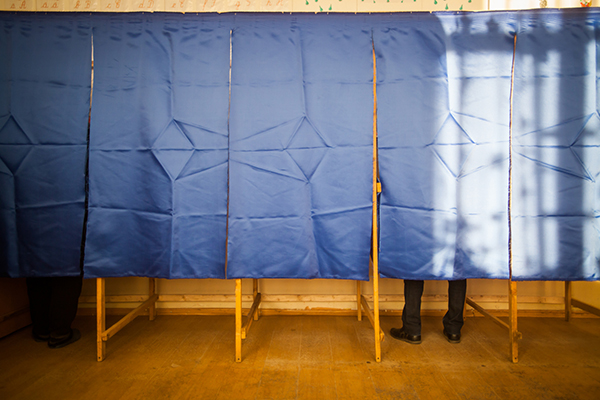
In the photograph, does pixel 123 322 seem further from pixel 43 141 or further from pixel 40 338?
pixel 43 141

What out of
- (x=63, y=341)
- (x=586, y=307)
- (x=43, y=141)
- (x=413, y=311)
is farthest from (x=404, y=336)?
(x=43, y=141)

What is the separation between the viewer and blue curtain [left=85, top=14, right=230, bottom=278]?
6.25 feet

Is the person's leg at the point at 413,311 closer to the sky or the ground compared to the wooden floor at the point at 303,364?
closer to the sky

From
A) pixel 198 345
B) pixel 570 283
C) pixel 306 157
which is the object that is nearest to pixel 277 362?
pixel 198 345

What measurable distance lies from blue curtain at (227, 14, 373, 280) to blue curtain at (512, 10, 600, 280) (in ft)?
3.24

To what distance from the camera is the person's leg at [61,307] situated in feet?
6.84

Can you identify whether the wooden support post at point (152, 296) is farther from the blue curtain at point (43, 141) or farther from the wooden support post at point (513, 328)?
the wooden support post at point (513, 328)

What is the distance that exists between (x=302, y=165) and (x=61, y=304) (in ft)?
6.52

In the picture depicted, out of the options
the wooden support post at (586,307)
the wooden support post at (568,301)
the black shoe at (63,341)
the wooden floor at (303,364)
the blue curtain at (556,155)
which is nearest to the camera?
the wooden floor at (303,364)

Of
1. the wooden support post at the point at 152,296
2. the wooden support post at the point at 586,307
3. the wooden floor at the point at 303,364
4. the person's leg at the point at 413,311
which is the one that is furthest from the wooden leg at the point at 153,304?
the wooden support post at the point at 586,307

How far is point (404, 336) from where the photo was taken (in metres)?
2.19

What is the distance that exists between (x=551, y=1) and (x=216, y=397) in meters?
3.90

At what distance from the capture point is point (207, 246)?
1921mm

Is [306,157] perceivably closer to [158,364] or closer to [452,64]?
[452,64]
